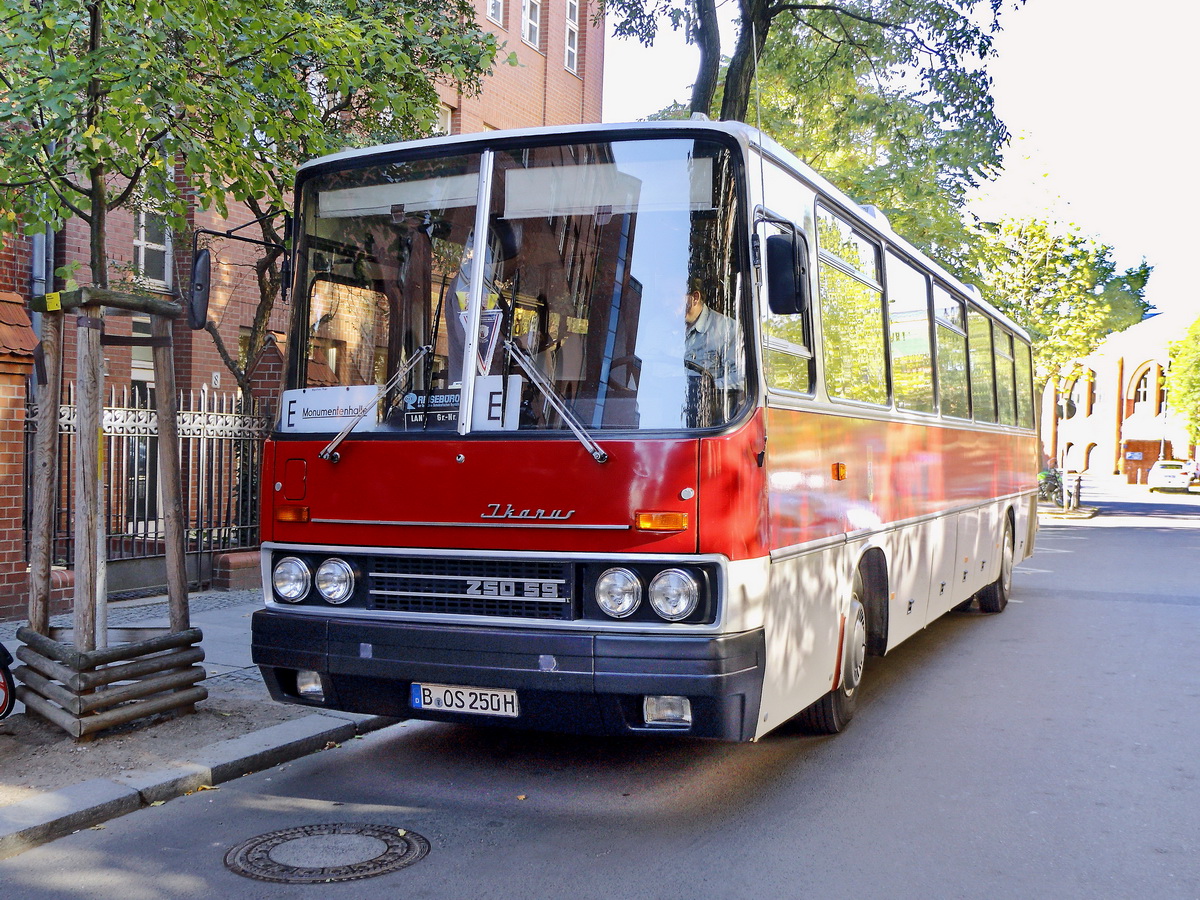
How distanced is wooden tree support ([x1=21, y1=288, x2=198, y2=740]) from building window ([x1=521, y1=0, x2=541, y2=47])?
2084 cm

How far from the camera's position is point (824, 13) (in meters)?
18.1

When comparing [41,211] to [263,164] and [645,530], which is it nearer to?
[263,164]

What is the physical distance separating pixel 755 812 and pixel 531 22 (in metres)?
23.7

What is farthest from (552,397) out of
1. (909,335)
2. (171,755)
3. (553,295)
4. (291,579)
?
(909,335)

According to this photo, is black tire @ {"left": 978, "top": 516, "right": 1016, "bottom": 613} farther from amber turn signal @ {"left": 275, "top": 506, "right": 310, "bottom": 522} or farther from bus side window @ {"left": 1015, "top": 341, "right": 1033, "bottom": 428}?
amber turn signal @ {"left": 275, "top": 506, "right": 310, "bottom": 522}

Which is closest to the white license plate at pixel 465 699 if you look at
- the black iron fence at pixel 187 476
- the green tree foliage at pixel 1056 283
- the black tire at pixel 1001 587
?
the black iron fence at pixel 187 476

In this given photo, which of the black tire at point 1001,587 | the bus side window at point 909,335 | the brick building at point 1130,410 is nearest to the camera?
the bus side window at point 909,335

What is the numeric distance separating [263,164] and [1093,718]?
6.43 m

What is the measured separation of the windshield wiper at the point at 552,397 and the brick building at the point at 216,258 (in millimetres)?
2827

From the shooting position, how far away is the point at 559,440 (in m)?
5.19

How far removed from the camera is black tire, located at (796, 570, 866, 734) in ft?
21.7

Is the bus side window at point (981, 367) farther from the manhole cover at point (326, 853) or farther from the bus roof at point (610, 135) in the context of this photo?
the manhole cover at point (326, 853)

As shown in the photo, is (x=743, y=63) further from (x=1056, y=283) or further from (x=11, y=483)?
(x=1056, y=283)

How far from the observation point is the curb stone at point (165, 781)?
4.98 meters
